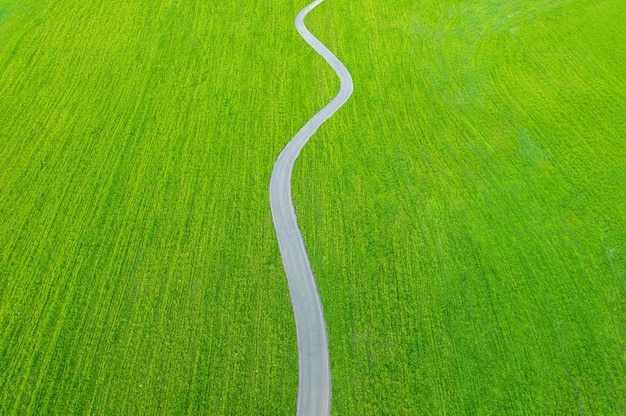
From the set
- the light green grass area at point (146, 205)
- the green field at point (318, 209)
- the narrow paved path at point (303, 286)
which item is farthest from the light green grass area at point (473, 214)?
the light green grass area at point (146, 205)

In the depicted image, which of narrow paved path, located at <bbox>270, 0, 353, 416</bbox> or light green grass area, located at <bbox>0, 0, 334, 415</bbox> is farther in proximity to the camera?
light green grass area, located at <bbox>0, 0, 334, 415</bbox>

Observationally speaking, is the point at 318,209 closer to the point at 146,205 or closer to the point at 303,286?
the point at 303,286

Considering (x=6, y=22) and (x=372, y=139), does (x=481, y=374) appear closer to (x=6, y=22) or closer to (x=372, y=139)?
(x=372, y=139)

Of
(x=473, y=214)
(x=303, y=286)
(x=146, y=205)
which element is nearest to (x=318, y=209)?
(x=303, y=286)

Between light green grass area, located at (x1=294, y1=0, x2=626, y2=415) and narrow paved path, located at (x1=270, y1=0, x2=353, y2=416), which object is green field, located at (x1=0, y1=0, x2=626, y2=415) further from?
narrow paved path, located at (x1=270, y1=0, x2=353, y2=416)

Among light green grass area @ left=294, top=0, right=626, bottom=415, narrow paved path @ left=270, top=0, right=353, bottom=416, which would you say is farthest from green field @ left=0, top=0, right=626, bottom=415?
narrow paved path @ left=270, top=0, right=353, bottom=416

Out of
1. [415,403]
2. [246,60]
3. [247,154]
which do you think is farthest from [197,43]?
[415,403]
